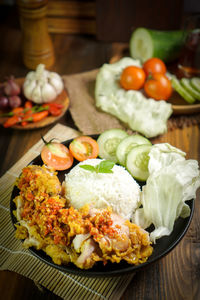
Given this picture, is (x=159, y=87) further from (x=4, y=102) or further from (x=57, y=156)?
(x=4, y=102)

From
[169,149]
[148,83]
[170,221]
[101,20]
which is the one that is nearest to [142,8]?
[101,20]

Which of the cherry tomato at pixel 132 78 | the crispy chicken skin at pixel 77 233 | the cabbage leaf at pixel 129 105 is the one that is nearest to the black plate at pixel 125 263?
the crispy chicken skin at pixel 77 233

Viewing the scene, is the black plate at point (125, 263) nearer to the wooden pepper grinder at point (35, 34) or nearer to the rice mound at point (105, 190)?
the rice mound at point (105, 190)

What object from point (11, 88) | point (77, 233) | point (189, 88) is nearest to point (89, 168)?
point (77, 233)

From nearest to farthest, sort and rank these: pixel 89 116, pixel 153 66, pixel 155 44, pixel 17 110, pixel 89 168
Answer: pixel 89 168 → pixel 17 110 → pixel 89 116 → pixel 153 66 → pixel 155 44

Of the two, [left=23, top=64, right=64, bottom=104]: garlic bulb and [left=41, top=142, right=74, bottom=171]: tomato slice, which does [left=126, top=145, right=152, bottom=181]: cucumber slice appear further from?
[left=23, top=64, right=64, bottom=104]: garlic bulb

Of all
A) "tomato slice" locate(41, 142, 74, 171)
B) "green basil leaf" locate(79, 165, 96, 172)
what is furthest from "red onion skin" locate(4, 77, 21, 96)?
"green basil leaf" locate(79, 165, 96, 172)
